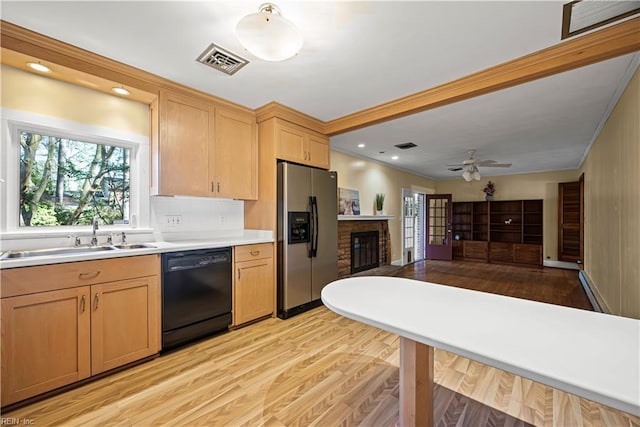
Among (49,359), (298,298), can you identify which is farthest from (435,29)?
(49,359)

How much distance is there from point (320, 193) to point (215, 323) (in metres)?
1.92

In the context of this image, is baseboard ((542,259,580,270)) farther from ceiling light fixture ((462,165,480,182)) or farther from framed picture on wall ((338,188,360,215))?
framed picture on wall ((338,188,360,215))

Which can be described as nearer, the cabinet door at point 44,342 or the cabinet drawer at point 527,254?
the cabinet door at point 44,342

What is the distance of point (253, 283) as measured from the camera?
9.99 ft

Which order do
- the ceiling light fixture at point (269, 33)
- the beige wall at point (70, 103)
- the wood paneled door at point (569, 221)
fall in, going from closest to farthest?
the ceiling light fixture at point (269, 33) < the beige wall at point (70, 103) < the wood paneled door at point (569, 221)

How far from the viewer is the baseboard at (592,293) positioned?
3.54 metres

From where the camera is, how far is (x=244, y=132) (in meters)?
3.27

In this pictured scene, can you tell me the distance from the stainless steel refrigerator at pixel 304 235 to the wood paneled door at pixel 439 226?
518 centimetres

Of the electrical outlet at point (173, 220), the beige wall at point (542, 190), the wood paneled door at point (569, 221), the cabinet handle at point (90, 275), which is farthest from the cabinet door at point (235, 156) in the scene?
the wood paneled door at point (569, 221)

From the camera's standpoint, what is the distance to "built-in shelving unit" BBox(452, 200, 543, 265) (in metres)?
7.16

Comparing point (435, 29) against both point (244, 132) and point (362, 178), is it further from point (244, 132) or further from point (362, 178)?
point (362, 178)

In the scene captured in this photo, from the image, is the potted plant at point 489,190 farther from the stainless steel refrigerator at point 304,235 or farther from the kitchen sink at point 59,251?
the kitchen sink at point 59,251

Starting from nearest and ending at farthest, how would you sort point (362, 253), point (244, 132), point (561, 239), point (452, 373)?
point (452, 373) < point (244, 132) < point (362, 253) < point (561, 239)

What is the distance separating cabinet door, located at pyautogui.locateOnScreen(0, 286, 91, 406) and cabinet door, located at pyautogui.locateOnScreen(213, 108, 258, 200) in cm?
157
